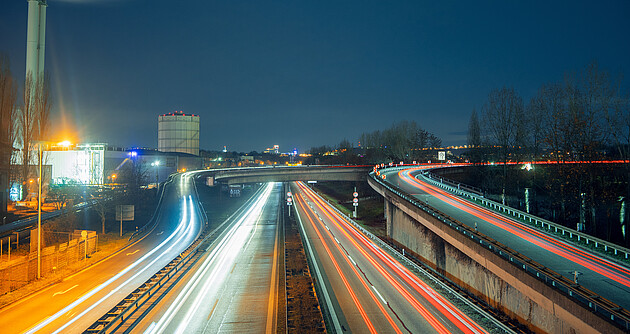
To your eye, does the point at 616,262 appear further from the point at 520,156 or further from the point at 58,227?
the point at 58,227

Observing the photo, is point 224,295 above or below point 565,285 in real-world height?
below

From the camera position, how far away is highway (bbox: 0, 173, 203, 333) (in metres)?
16.1

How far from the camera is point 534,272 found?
16219 mm

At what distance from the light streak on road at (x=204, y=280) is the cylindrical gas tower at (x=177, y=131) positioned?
8730 cm

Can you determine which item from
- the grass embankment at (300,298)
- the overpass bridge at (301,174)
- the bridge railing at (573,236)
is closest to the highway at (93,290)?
the grass embankment at (300,298)

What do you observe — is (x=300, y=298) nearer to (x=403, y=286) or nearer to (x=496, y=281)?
(x=403, y=286)

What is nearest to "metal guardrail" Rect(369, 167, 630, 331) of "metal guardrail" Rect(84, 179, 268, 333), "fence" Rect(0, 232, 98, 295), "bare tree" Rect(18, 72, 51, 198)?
"metal guardrail" Rect(84, 179, 268, 333)

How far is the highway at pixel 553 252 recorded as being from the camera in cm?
1545

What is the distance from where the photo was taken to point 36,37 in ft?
196

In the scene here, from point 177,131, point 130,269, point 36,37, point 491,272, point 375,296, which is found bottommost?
point 130,269

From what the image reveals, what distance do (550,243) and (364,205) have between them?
46.0 metres

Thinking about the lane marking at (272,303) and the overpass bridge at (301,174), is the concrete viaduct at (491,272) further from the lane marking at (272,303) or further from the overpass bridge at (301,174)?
the overpass bridge at (301,174)

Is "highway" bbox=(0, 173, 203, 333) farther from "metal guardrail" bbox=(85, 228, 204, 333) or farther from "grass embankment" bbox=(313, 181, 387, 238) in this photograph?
"grass embankment" bbox=(313, 181, 387, 238)

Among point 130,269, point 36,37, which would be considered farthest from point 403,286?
point 36,37
